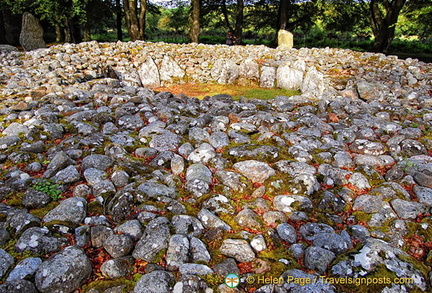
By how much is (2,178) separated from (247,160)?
3741mm

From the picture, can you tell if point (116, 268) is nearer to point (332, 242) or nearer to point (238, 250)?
point (238, 250)

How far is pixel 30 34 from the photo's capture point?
1216 cm

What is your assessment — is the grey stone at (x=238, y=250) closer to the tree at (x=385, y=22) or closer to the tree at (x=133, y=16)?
the tree at (x=133, y=16)

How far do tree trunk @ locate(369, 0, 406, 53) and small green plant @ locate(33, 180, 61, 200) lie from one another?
18.2m

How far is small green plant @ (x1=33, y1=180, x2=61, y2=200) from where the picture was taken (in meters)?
3.80

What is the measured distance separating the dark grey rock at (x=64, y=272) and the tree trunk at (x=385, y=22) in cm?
1860

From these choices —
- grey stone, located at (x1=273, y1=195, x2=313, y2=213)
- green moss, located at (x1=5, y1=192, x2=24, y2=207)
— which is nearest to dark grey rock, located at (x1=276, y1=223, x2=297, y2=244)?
grey stone, located at (x1=273, y1=195, x2=313, y2=213)

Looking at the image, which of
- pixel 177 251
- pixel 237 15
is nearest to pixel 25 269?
pixel 177 251

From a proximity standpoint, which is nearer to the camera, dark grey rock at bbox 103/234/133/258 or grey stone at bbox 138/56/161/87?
dark grey rock at bbox 103/234/133/258

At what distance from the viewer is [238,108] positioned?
7.16 meters

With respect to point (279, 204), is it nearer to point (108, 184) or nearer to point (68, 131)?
point (108, 184)

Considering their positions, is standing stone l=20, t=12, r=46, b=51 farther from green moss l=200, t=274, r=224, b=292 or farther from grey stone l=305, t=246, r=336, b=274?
grey stone l=305, t=246, r=336, b=274

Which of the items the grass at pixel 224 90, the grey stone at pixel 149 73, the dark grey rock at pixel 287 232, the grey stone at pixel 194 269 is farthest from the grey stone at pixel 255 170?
the grey stone at pixel 149 73

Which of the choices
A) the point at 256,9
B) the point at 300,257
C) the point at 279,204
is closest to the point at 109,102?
the point at 279,204
